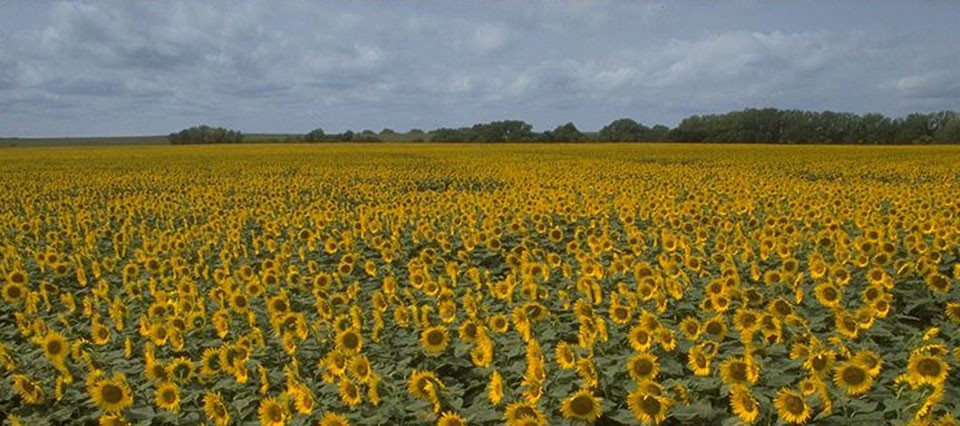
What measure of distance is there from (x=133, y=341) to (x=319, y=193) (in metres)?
12.5

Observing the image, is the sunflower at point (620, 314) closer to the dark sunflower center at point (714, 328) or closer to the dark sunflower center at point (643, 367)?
the dark sunflower center at point (714, 328)

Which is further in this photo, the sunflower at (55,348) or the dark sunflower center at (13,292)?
the dark sunflower center at (13,292)

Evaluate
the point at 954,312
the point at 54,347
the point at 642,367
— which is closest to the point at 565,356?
the point at 642,367

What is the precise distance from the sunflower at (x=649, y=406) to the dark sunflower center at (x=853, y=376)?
90cm

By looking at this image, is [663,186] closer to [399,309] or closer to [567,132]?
[399,309]

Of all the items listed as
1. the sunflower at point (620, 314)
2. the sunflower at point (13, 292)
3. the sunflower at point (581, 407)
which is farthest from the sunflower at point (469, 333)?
the sunflower at point (13, 292)

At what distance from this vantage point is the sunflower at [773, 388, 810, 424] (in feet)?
11.1

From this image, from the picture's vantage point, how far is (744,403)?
349 cm

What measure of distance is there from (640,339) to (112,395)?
3.17 meters

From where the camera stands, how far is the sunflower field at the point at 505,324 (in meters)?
3.86

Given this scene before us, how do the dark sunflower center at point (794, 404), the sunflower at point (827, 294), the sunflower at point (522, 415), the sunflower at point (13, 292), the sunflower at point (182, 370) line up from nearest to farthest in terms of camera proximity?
the sunflower at point (522, 415), the dark sunflower center at point (794, 404), the sunflower at point (182, 370), the sunflower at point (827, 294), the sunflower at point (13, 292)

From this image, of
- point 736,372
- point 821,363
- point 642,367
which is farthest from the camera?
point 642,367

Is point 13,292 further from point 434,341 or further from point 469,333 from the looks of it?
point 469,333

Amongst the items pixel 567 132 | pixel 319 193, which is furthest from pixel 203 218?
pixel 567 132
